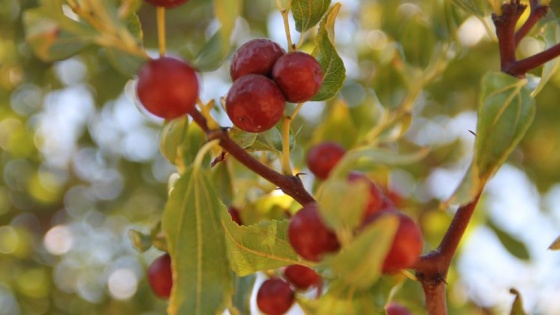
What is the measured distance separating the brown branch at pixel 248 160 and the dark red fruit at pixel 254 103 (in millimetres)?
55

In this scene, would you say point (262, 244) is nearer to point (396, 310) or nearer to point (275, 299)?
point (275, 299)

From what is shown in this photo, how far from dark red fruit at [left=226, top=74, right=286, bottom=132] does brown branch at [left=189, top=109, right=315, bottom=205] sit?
0.06 meters

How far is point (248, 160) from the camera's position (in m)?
0.98

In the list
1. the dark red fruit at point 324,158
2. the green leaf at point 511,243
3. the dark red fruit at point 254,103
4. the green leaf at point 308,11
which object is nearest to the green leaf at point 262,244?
the dark red fruit at point 254,103

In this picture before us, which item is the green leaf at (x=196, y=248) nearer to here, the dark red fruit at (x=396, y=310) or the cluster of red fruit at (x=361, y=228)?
the cluster of red fruit at (x=361, y=228)

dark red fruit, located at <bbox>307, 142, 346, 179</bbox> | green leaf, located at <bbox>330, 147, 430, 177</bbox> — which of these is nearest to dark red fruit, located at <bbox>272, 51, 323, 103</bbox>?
green leaf, located at <bbox>330, 147, 430, 177</bbox>

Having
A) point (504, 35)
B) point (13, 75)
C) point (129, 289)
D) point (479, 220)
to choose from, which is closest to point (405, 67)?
point (479, 220)

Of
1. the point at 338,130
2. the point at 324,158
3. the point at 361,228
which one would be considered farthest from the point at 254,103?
the point at 338,130

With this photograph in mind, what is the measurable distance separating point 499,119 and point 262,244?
44cm

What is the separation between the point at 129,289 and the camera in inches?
125

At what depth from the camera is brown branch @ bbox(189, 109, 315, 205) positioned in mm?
972

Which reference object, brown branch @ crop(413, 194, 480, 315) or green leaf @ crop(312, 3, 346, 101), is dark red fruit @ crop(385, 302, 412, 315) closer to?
brown branch @ crop(413, 194, 480, 315)

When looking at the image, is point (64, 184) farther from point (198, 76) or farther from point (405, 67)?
point (198, 76)

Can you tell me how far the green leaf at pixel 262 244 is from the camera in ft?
4.01
